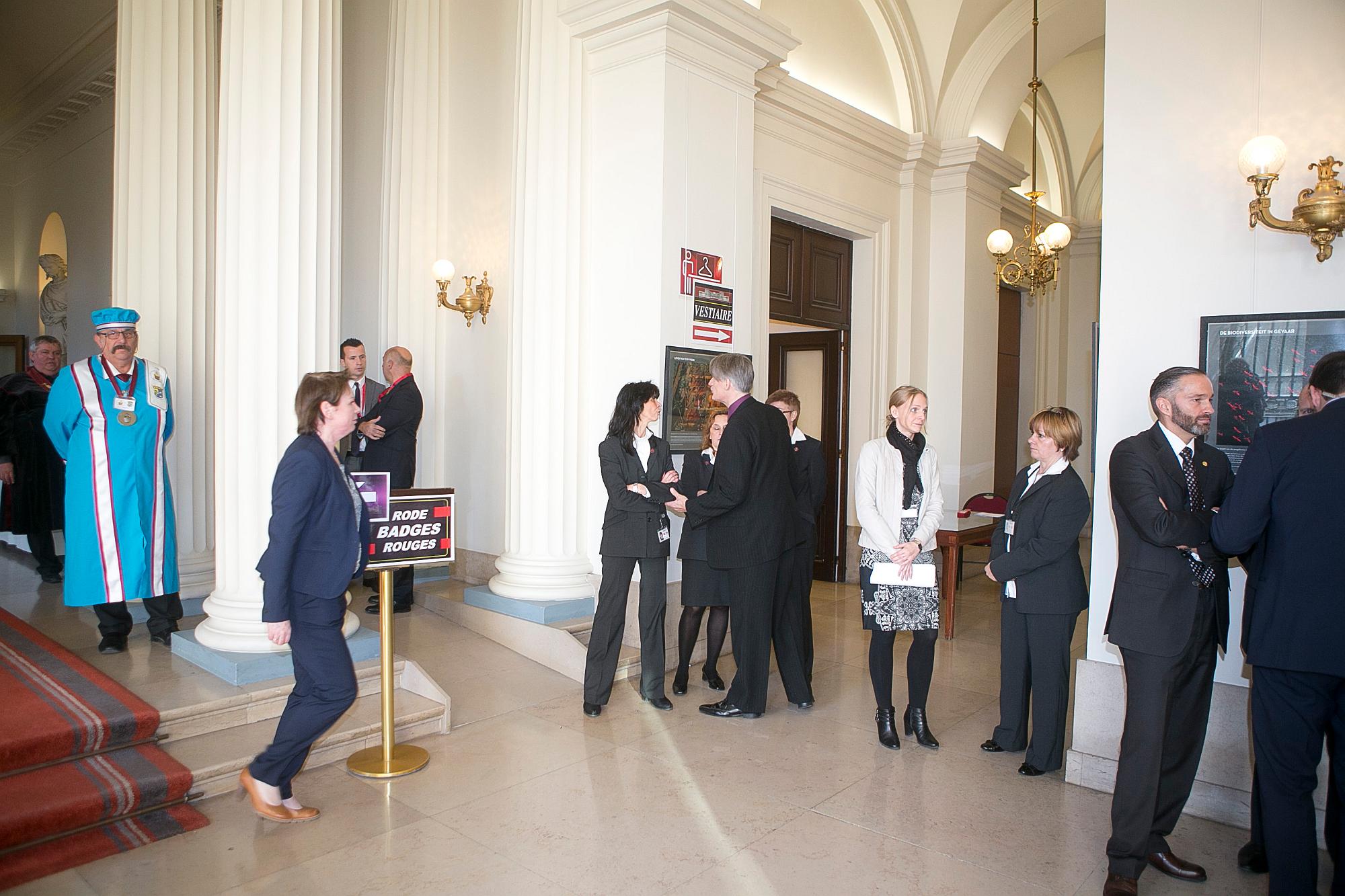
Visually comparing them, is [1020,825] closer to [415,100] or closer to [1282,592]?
[1282,592]

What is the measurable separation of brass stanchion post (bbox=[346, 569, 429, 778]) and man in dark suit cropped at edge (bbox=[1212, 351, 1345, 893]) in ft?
10.4

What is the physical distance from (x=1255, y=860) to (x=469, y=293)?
589 centimetres

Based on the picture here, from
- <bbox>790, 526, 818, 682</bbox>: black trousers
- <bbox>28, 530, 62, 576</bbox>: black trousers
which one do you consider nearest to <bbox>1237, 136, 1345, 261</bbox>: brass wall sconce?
<bbox>790, 526, 818, 682</bbox>: black trousers

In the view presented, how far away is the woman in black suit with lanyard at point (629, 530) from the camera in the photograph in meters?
4.54

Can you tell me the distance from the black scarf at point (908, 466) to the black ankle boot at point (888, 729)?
102 centimetres

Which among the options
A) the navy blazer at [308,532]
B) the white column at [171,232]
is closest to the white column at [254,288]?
the navy blazer at [308,532]

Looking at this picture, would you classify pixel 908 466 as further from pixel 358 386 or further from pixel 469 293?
Answer: pixel 469 293

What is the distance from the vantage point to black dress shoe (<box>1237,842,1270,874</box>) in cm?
313

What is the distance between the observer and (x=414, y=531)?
3795 millimetres

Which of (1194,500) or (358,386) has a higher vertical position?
(358,386)

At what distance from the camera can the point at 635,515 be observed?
4.56m

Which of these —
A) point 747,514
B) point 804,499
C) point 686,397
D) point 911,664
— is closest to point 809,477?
point 804,499

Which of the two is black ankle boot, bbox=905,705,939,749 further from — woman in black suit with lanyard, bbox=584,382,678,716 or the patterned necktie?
the patterned necktie

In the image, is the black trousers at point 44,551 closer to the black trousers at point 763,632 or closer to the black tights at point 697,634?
the black tights at point 697,634
